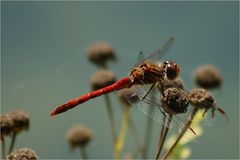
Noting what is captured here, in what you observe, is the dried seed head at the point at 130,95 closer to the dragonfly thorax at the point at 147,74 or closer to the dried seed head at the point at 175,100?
the dragonfly thorax at the point at 147,74

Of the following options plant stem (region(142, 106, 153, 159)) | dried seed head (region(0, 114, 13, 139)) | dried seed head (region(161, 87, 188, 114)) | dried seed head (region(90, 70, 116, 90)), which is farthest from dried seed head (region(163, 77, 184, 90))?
dried seed head (region(90, 70, 116, 90))

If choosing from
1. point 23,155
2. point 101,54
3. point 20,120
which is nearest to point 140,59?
point 20,120

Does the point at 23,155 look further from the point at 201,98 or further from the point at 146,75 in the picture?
the point at 201,98

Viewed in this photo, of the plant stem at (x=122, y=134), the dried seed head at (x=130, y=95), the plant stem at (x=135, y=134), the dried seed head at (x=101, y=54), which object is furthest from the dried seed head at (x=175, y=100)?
the dried seed head at (x=101, y=54)

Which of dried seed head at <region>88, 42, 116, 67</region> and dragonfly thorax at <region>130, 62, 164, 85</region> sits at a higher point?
dried seed head at <region>88, 42, 116, 67</region>

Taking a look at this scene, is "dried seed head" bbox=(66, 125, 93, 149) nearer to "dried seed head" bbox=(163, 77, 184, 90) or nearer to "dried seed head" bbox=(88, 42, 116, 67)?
"dried seed head" bbox=(88, 42, 116, 67)

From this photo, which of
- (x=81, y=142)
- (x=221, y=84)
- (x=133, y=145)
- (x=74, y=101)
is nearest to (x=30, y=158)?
(x=74, y=101)
